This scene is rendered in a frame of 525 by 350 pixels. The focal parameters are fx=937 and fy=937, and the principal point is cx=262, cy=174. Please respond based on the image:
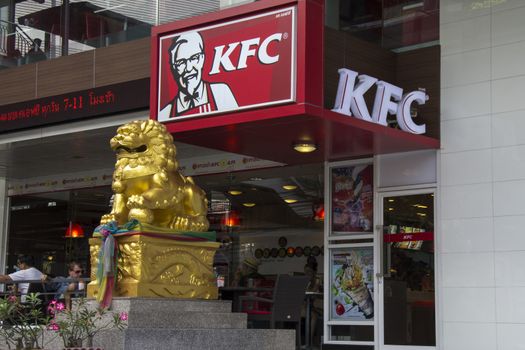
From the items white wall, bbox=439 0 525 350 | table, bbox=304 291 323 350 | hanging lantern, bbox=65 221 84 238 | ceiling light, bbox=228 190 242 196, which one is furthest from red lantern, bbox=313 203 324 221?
hanging lantern, bbox=65 221 84 238

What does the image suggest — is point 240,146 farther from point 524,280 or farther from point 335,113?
point 524,280

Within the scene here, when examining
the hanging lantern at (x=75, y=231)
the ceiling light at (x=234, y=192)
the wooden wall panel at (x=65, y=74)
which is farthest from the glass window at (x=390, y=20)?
the hanging lantern at (x=75, y=231)

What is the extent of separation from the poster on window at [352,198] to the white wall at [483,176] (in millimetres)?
1298

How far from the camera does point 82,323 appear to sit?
8023 millimetres

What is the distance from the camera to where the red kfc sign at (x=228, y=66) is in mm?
10125

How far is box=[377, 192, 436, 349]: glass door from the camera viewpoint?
11.3 meters

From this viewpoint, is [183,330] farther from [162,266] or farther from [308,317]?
[308,317]

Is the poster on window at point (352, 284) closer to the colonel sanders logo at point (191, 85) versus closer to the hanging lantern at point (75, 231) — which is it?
the colonel sanders logo at point (191, 85)

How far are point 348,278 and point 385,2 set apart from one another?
3669 mm

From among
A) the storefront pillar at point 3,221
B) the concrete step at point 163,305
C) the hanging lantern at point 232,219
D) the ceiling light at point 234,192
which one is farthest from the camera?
the storefront pillar at point 3,221

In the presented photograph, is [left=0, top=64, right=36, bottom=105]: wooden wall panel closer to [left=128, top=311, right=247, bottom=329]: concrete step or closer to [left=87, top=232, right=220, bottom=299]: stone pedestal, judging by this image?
[left=87, top=232, right=220, bottom=299]: stone pedestal

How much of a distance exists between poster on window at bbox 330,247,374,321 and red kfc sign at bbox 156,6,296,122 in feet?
10.0

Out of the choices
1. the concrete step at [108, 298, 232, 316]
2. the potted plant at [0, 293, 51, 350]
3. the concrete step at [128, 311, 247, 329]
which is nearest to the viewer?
the potted plant at [0, 293, 51, 350]

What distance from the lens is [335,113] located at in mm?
10008
